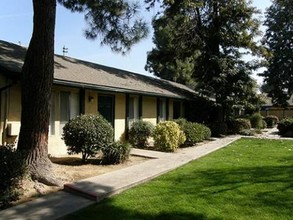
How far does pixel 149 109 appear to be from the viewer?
742 inches

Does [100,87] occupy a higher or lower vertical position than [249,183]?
higher

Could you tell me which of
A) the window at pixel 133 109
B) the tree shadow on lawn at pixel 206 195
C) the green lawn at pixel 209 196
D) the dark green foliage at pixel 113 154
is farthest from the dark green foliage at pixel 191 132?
the tree shadow on lawn at pixel 206 195

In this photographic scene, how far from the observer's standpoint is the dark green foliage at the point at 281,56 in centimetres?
4094

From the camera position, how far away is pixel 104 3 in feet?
39.1

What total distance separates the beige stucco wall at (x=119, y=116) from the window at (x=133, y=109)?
75 centimetres

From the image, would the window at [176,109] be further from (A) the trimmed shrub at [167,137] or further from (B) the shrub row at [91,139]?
(B) the shrub row at [91,139]

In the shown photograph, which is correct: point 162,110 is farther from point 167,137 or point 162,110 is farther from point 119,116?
point 167,137

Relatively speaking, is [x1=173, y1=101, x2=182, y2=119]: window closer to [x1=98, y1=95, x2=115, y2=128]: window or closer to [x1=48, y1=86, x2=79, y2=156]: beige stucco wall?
[x1=98, y1=95, x2=115, y2=128]: window

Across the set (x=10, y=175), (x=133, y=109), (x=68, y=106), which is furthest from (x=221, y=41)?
(x=10, y=175)

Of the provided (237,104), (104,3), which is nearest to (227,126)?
(237,104)

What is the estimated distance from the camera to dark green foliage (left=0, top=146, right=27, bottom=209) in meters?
6.73

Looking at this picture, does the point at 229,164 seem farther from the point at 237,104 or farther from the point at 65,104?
the point at 237,104

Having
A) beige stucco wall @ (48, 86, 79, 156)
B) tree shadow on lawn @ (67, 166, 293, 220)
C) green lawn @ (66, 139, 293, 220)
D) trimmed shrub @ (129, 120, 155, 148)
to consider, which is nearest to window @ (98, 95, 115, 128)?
trimmed shrub @ (129, 120, 155, 148)

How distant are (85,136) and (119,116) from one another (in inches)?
222
